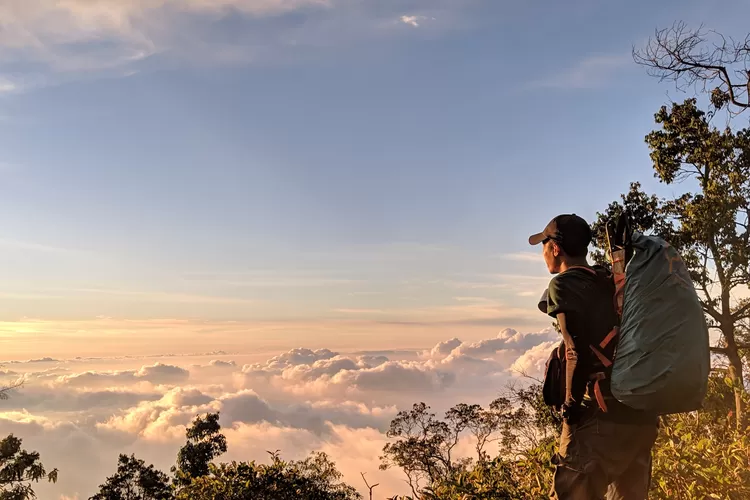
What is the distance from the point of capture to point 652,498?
15.6 ft

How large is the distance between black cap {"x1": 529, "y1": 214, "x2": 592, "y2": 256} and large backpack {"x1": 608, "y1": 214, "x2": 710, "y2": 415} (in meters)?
0.34

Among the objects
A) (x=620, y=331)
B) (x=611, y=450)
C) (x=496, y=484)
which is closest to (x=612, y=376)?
Answer: (x=620, y=331)

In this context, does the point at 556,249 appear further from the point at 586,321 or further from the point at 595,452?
the point at 595,452

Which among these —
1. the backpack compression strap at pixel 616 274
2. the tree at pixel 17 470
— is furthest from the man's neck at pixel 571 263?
the tree at pixel 17 470

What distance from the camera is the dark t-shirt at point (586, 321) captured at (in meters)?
3.00

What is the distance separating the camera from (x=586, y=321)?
3025mm

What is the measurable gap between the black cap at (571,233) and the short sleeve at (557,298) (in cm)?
32

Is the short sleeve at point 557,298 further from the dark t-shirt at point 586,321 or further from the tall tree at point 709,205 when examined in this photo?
the tall tree at point 709,205

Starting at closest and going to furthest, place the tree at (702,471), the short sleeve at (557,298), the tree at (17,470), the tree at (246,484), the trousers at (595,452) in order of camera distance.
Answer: the short sleeve at (557,298) → the trousers at (595,452) → the tree at (702,471) → the tree at (246,484) → the tree at (17,470)

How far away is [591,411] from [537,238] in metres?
1.03

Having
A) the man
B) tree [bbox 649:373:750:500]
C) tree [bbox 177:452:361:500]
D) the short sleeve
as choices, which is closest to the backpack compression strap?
the man

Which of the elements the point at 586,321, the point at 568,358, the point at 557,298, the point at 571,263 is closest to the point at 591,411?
the point at 568,358

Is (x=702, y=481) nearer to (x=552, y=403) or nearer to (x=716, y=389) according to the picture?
(x=552, y=403)

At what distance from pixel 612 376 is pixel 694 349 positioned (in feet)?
1.33
